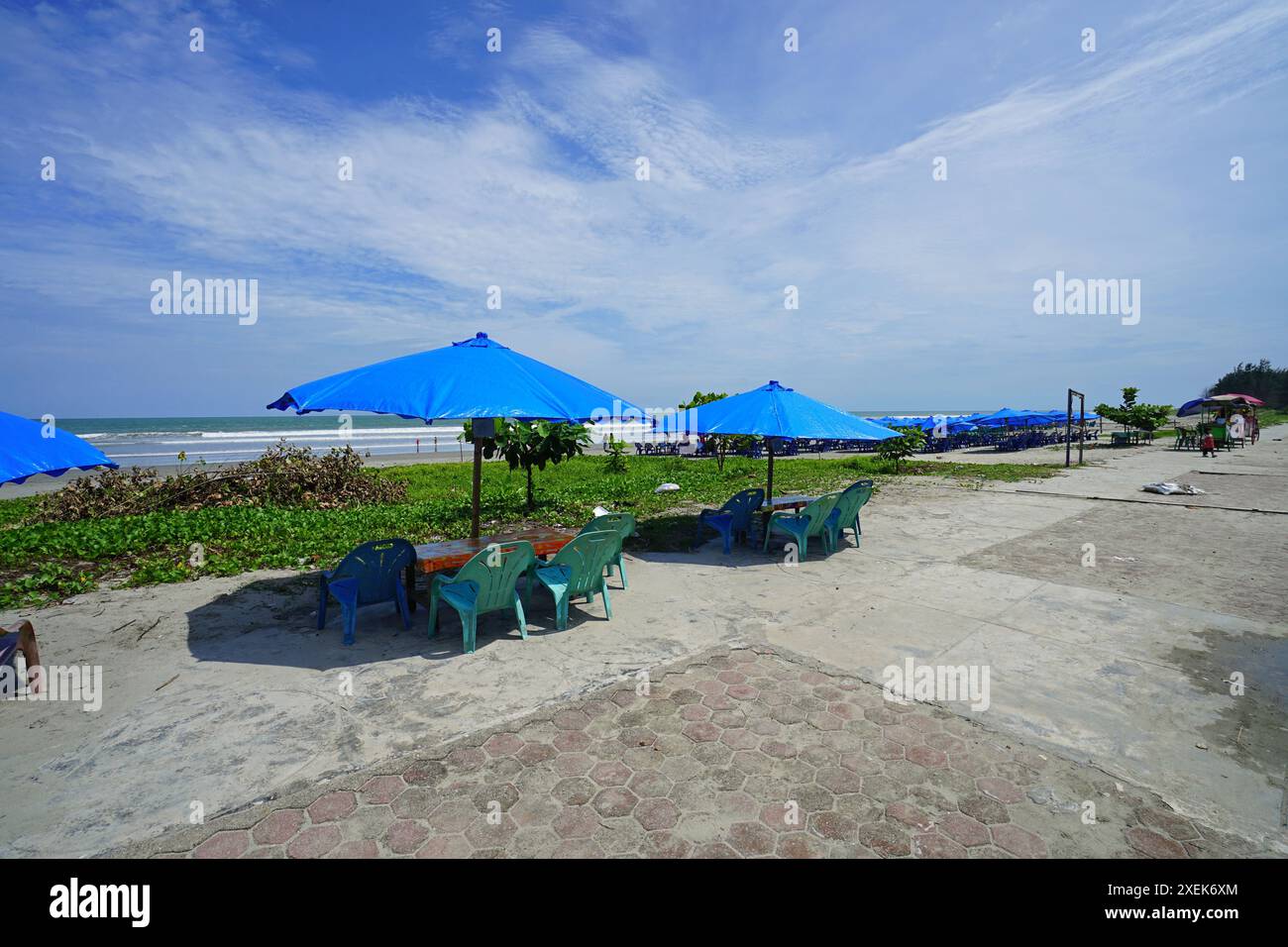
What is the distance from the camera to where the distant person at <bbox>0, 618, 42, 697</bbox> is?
3.90m

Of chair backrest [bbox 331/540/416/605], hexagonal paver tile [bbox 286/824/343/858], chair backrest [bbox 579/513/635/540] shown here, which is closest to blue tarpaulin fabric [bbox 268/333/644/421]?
chair backrest [bbox 579/513/635/540]

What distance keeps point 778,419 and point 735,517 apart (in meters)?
1.53

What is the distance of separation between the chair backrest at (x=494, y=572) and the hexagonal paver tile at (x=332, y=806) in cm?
193

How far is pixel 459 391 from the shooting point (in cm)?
457

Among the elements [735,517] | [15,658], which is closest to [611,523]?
[735,517]

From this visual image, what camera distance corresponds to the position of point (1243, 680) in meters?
4.25

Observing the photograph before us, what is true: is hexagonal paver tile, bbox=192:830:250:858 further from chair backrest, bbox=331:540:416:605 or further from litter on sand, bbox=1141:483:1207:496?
litter on sand, bbox=1141:483:1207:496

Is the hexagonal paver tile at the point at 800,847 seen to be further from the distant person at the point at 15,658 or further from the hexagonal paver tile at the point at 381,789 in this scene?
the distant person at the point at 15,658

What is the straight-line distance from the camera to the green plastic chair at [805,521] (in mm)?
7633

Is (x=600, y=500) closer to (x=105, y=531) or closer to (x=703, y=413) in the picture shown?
(x=703, y=413)

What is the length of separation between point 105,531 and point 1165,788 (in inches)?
455

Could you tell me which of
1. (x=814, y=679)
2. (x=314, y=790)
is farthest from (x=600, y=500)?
(x=314, y=790)

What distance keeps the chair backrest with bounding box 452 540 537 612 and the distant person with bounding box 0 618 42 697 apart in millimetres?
2754

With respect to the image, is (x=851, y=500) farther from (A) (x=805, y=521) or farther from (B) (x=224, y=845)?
(B) (x=224, y=845)
